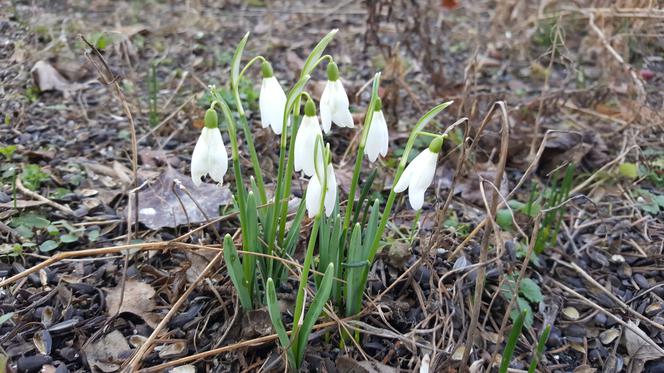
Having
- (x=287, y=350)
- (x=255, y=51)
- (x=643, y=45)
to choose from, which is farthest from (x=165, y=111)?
(x=643, y=45)

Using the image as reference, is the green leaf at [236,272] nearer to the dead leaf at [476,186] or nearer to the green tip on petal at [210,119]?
the green tip on petal at [210,119]

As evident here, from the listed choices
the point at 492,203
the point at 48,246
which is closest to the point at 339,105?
the point at 492,203

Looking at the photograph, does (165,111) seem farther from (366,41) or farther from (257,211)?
(257,211)

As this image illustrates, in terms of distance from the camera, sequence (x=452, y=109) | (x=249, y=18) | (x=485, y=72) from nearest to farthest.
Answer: (x=452, y=109), (x=485, y=72), (x=249, y=18)

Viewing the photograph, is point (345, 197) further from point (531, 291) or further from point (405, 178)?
point (405, 178)

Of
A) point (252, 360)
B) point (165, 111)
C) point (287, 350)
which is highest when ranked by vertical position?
point (165, 111)

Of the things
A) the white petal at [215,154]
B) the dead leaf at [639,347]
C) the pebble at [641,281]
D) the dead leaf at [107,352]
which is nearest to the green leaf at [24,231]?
the dead leaf at [107,352]
